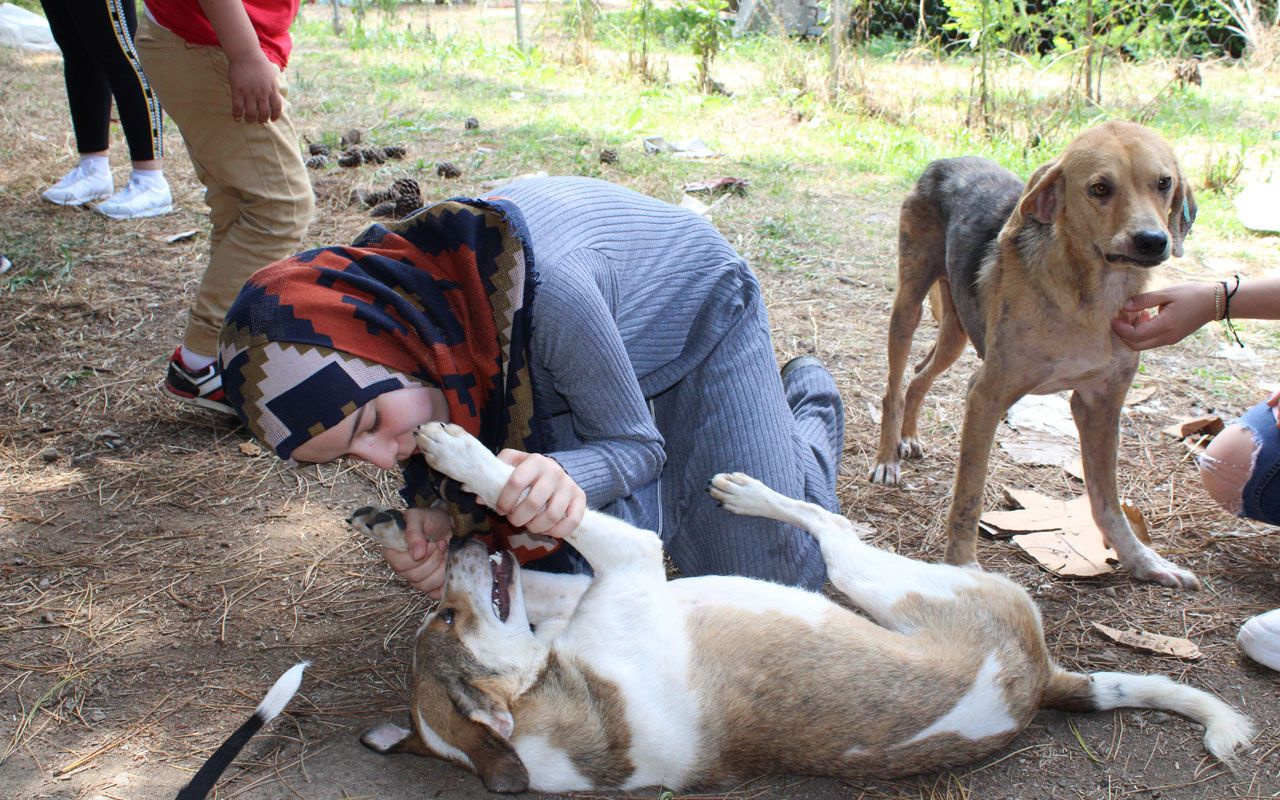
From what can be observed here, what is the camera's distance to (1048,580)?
3.45 m

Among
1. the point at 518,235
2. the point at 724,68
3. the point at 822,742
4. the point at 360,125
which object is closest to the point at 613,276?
the point at 518,235

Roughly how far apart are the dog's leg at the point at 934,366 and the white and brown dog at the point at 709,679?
4.83 ft

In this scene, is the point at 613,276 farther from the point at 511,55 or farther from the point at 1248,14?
the point at 1248,14

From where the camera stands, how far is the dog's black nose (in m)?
2.94

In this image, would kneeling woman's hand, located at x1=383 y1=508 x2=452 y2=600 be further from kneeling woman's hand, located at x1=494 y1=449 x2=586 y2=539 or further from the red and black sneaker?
the red and black sneaker

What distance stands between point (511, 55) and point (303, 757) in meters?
10.7

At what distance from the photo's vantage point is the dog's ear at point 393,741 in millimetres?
2600

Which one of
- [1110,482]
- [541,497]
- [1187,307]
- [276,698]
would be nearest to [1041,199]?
[1187,307]

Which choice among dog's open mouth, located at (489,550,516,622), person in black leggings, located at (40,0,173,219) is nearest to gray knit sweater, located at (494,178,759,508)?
dog's open mouth, located at (489,550,516,622)

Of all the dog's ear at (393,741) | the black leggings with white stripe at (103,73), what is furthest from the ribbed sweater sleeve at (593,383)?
the black leggings with white stripe at (103,73)

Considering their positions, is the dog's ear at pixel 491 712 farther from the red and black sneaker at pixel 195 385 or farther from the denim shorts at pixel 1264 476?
the denim shorts at pixel 1264 476

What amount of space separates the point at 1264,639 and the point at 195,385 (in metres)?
4.03

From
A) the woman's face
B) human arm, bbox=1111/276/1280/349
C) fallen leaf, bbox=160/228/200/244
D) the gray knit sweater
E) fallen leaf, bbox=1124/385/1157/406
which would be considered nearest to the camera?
the woman's face

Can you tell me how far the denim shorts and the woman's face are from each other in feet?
8.98
